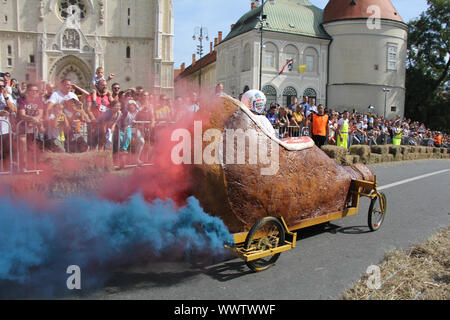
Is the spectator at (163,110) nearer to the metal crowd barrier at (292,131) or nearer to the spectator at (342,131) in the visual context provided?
the metal crowd barrier at (292,131)

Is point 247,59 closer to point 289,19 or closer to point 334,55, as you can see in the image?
point 289,19

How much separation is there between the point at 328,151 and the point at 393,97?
1308 inches

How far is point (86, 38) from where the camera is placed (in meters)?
49.4

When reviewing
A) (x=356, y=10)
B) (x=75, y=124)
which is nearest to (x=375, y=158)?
(x=75, y=124)

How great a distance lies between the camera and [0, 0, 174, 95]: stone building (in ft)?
158

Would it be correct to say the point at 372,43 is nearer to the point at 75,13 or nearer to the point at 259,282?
the point at 75,13

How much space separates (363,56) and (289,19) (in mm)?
8857

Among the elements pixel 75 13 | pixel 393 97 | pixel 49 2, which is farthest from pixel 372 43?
pixel 49 2

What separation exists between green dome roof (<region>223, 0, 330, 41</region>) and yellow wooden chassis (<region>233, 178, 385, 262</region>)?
33.6 meters

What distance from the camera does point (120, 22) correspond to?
50250 mm

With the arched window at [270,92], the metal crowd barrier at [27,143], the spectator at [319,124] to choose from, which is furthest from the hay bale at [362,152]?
the arched window at [270,92]

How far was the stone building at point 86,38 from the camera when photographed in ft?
158

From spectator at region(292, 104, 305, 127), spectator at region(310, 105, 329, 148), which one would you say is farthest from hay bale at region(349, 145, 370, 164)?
spectator at region(310, 105, 329, 148)

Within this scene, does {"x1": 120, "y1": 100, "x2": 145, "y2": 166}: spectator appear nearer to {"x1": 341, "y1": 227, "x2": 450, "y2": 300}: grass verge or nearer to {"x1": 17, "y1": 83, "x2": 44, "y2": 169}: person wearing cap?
{"x1": 17, "y1": 83, "x2": 44, "y2": 169}: person wearing cap
